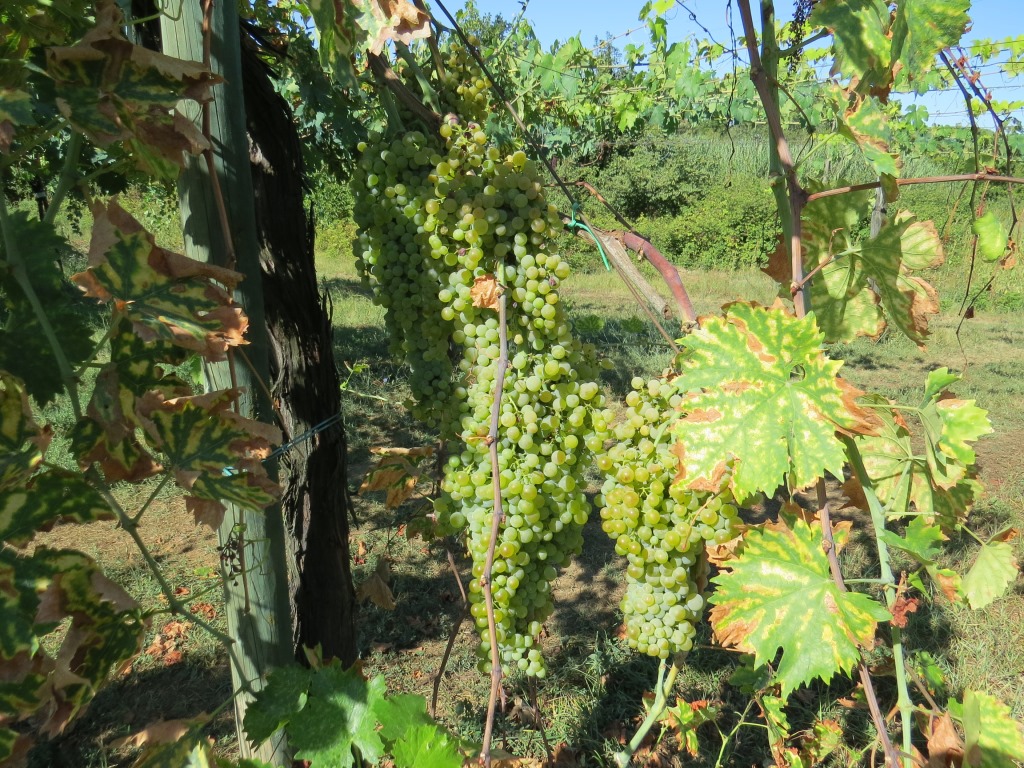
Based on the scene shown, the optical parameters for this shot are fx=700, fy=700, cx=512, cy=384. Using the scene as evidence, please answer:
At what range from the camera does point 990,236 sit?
3.83ft

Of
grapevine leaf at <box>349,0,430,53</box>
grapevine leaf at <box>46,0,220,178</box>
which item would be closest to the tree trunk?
grapevine leaf at <box>349,0,430,53</box>

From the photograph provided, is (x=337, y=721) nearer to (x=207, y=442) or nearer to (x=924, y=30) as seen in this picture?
(x=207, y=442)

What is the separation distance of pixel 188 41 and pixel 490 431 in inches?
30.6

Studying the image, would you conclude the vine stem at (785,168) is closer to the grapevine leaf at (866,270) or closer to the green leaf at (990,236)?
the grapevine leaf at (866,270)

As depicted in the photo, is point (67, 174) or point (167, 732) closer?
point (67, 174)

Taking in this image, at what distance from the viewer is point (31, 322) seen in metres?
0.86

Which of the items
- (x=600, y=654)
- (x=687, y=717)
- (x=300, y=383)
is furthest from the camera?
(x=600, y=654)

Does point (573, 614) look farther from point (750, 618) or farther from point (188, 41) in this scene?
point (188, 41)

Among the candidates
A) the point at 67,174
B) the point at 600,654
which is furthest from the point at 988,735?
the point at 600,654

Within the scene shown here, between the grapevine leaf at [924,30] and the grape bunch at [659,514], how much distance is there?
0.62 m

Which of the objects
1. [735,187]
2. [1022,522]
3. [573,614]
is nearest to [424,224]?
[573,614]

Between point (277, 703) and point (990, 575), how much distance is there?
1430mm

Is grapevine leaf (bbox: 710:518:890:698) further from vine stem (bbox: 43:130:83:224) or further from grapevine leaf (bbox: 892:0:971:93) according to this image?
vine stem (bbox: 43:130:83:224)

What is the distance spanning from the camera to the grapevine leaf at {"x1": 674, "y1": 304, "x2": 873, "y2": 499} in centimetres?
97
